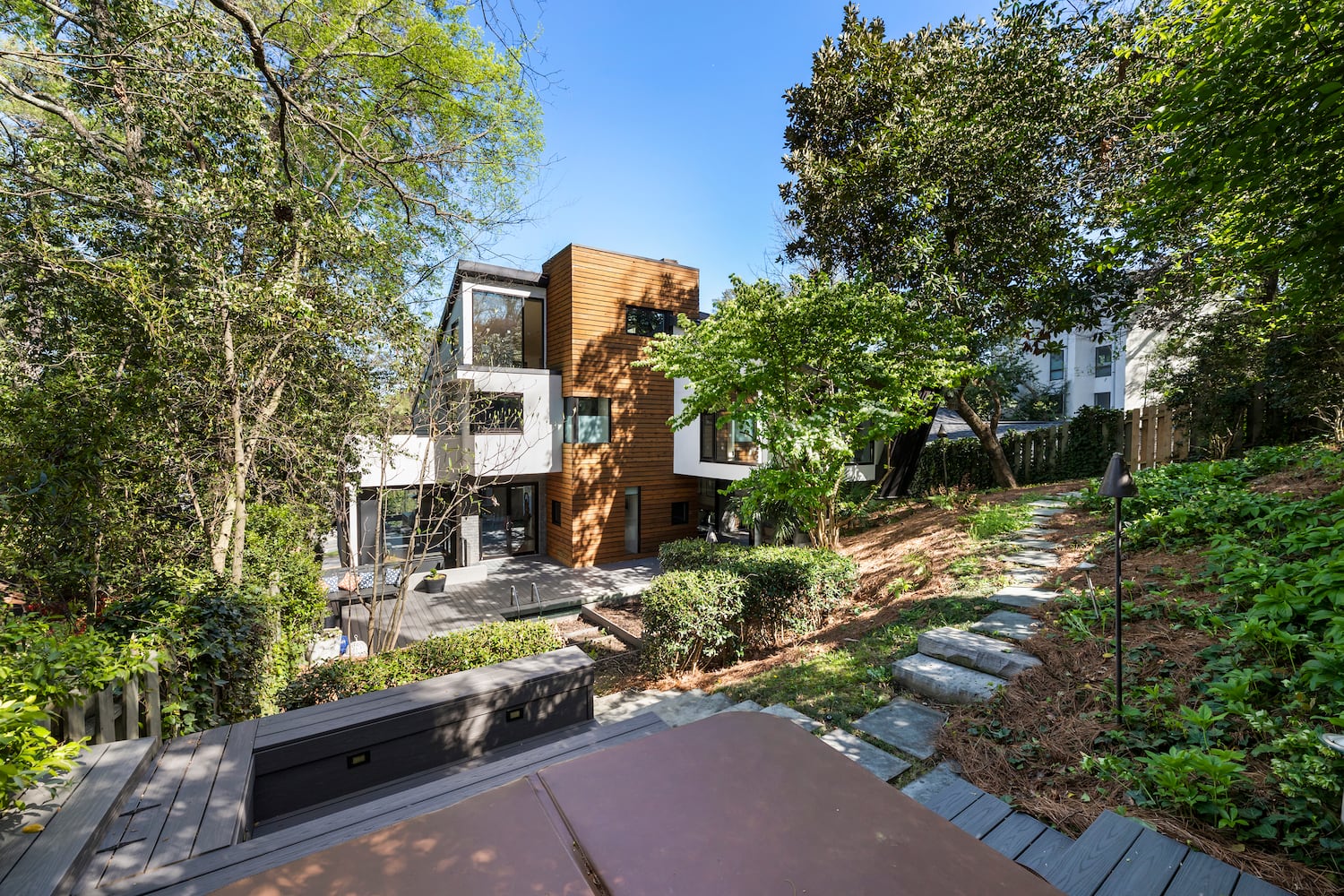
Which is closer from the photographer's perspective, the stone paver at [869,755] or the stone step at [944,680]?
the stone paver at [869,755]

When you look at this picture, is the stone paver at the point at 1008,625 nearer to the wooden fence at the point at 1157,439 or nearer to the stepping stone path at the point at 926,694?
the stepping stone path at the point at 926,694

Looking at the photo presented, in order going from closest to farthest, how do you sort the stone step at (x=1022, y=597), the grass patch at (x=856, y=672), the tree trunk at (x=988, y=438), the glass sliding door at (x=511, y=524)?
1. the grass patch at (x=856, y=672)
2. the stone step at (x=1022, y=597)
3. the tree trunk at (x=988, y=438)
4. the glass sliding door at (x=511, y=524)

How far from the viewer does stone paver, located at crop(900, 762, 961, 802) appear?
8.65 feet

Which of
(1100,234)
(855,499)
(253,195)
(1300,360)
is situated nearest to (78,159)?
(253,195)

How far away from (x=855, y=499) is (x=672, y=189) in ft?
24.7

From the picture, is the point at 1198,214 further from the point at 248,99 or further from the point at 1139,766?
the point at 248,99

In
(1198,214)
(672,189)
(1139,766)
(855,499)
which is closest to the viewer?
(1139,766)

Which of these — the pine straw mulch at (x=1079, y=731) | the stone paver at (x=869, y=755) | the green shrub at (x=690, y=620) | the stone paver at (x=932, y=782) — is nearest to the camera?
the pine straw mulch at (x=1079, y=731)

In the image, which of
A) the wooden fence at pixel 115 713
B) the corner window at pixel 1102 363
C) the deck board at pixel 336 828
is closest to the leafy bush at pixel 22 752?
the deck board at pixel 336 828

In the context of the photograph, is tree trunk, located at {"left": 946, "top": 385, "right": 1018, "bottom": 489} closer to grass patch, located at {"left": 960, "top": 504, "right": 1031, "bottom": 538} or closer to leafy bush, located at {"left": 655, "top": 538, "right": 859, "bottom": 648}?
grass patch, located at {"left": 960, "top": 504, "right": 1031, "bottom": 538}

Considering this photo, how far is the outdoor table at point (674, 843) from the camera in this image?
2.85 ft

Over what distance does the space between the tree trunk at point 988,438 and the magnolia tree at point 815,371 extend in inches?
82.2

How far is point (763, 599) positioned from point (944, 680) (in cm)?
281

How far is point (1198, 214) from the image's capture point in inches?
271
